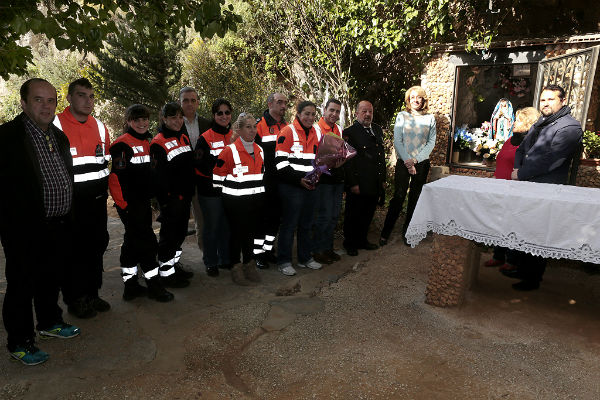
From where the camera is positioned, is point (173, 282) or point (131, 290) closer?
point (131, 290)

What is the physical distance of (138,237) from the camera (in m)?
4.26

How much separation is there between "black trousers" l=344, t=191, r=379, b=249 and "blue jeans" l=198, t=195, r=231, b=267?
1.78m

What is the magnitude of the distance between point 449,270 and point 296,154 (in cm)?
213

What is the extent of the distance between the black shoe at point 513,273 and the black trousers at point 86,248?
4.58 metres

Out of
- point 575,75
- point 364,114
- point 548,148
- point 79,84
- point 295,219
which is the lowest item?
point 295,219

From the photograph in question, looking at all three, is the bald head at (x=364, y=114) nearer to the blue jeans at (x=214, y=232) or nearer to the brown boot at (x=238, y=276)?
the blue jeans at (x=214, y=232)

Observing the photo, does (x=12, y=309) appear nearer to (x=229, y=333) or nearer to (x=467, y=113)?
(x=229, y=333)

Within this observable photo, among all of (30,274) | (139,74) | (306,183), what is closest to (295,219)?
(306,183)

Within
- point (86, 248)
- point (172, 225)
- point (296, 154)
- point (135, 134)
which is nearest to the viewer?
point (86, 248)

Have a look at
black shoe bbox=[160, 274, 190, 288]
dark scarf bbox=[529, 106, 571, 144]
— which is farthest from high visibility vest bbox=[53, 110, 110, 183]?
dark scarf bbox=[529, 106, 571, 144]

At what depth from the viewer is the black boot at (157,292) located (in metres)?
4.40

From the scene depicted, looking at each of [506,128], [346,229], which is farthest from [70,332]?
[506,128]

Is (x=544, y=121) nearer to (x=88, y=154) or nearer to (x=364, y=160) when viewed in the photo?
(x=364, y=160)

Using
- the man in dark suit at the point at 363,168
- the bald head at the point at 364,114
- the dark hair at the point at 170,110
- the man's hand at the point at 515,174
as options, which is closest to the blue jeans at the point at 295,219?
the man in dark suit at the point at 363,168
